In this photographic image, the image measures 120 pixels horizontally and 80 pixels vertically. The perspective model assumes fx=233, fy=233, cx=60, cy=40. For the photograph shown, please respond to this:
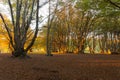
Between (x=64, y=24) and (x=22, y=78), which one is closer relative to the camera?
(x=22, y=78)

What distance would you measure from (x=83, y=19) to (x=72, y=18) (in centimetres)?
323

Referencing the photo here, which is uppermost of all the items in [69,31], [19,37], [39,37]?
[19,37]

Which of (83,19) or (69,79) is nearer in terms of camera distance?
(69,79)

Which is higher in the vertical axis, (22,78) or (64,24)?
(22,78)

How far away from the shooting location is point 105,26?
54.5 metres

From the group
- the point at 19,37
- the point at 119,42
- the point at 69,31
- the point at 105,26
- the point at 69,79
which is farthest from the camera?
the point at 119,42

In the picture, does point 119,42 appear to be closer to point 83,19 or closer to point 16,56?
point 83,19

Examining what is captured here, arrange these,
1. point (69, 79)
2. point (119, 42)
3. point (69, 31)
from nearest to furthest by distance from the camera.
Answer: point (69, 79) → point (69, 31) → point (119, 42)

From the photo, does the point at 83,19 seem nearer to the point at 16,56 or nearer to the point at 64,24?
the point at 64,24

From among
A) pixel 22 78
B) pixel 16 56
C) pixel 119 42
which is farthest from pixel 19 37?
pixel 119 42

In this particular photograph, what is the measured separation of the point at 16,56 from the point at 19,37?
1984 mm

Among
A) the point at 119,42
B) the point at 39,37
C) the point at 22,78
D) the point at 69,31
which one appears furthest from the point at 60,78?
the point at 39,37

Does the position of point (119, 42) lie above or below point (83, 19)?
below

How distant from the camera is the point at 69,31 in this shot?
59.4 m
